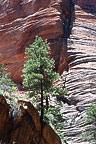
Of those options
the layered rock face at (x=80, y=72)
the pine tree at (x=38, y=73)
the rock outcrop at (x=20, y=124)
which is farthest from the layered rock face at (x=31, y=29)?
A: the rock outcrop at (x=20, y=124)

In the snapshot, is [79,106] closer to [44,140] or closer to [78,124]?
[78,124]

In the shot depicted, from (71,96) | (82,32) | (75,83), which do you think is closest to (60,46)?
(82,32)

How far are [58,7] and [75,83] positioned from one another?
12.3 m

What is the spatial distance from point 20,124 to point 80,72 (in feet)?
43.7

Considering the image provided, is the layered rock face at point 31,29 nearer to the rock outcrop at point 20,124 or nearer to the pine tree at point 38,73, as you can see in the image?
the pine tree at point 38,73

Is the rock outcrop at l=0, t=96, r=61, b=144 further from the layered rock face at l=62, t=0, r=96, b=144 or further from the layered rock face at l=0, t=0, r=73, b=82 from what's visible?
the layered rock face at l=0, t=0, r=73, b=82

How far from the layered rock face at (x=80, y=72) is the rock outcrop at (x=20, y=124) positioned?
7.09 m

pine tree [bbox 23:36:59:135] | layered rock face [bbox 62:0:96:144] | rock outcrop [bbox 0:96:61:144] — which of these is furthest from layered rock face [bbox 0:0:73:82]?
rock outcrop [bbox 0:96:61:144]

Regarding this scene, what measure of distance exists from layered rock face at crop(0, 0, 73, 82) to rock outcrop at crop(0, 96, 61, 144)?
13203 mm

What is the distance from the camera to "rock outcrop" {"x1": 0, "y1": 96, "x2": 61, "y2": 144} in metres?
8.97

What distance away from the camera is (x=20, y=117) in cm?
953

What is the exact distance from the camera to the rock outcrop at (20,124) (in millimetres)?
8969

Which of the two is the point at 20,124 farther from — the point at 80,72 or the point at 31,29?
the point at 31,29

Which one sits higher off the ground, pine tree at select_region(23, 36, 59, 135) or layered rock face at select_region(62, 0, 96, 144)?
pine tree at select_region(23, 36, 59, 135)
